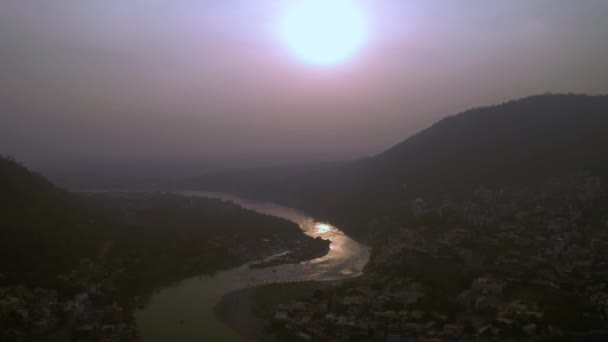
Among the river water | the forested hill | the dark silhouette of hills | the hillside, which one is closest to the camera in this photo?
the river water

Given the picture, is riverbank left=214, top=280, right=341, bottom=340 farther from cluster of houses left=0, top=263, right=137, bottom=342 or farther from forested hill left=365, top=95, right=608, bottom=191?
forested hill left=365, top=95, right=608, bottom=191

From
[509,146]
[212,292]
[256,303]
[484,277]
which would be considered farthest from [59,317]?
[509,146]

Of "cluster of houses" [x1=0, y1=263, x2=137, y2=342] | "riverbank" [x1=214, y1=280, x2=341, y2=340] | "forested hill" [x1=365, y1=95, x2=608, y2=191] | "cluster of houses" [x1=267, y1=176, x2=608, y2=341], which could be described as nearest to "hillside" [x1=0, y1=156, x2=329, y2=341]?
"cluster of houses" [x1=0, y1=263, x2=137, y2=342]

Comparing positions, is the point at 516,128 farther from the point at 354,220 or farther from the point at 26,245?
the point at 26,245

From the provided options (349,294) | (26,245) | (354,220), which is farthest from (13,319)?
(354,220)

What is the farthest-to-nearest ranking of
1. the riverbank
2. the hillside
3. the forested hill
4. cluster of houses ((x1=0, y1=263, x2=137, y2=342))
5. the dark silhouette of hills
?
the dark silhouette of hills, the forested hill, the riverbank, the hillside, cluster of houses ((x1=0, y1=263, x2=137, y2=342))
